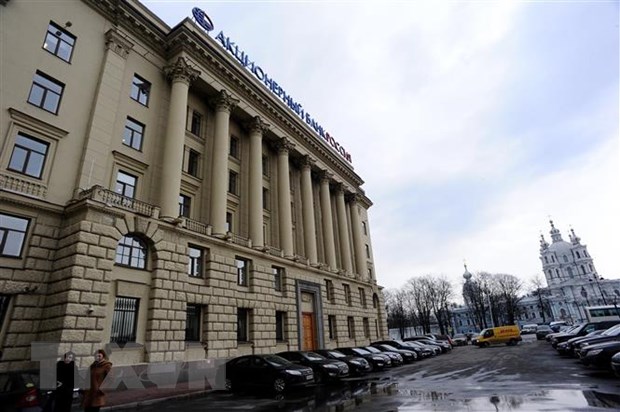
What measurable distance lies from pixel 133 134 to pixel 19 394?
16.0m

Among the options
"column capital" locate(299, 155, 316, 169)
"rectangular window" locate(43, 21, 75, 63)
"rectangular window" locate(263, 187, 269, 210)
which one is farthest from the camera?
"column capital" locate(299, 155, 316, 169)

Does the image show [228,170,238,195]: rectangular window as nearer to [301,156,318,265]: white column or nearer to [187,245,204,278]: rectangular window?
[187,245,204,278]: rectangular window

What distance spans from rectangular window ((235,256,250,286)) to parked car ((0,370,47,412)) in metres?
14.6

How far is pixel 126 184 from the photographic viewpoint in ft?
65.0

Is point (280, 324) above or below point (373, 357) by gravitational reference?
above

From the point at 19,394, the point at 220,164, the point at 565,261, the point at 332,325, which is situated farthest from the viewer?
the point at 565,261

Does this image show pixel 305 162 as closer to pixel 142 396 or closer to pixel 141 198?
pixel 141 198

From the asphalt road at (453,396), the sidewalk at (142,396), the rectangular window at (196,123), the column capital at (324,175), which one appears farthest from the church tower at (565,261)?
the sidewalk at (142,396)

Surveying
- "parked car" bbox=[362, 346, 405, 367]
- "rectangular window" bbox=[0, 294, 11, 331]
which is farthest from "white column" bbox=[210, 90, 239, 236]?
"parked car" bbox=[362, 346, 405, 367]

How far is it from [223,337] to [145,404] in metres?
8.18

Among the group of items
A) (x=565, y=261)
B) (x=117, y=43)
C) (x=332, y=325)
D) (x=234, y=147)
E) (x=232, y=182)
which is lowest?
(x=332, y=325)

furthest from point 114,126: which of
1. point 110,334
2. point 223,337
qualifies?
point 223,337

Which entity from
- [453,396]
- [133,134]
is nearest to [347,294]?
[133,134]

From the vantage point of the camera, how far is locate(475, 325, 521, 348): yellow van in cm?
4062
